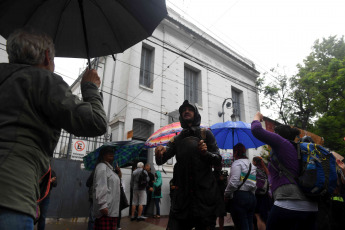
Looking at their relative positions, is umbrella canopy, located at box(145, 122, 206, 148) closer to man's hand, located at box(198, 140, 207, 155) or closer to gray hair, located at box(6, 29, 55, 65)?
man's hand, located at box(198, 140, 207, 155)

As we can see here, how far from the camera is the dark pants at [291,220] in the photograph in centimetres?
263

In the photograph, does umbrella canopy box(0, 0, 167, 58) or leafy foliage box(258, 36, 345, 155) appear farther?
leafy foliage box(258, 36, 345, 155)

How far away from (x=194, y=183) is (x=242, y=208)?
229cm


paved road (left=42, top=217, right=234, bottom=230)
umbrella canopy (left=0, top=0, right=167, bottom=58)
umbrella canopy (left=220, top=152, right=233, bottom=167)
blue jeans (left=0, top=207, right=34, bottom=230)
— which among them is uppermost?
umbrella canopy (left=0, top=0, right=167, bottom=58)

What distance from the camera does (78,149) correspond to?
9.55 meters

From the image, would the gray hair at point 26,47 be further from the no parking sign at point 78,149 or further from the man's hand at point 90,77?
the no parking sign at point 78,149

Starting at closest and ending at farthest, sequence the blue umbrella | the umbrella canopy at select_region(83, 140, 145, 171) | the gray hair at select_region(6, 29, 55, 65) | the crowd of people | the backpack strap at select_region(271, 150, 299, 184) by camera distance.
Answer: the crowd of people → the gray hair at select_region(6, 29, 55, 65) → the backpack strap at select_region(271, 150, 299, 184) → the umbrella canopy at select_region(83, 140, 145, 171) → the blue umbrella

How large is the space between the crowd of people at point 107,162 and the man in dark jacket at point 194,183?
1 centimetres

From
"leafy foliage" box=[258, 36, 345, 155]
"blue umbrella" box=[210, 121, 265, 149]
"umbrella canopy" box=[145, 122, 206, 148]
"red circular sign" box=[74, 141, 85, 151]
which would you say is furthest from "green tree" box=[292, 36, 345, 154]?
"red circular sign" box=[74, 141, 85, 151]

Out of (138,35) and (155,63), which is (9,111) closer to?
(138,35)

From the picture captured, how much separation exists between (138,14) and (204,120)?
11.9m

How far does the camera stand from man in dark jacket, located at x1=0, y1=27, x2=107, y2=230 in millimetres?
1129

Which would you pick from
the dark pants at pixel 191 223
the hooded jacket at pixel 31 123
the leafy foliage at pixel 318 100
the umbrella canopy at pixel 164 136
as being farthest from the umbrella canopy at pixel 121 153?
the leafy foliage at pixel 318 100

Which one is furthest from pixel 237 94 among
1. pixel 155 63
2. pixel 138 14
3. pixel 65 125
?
pixel 65 125
